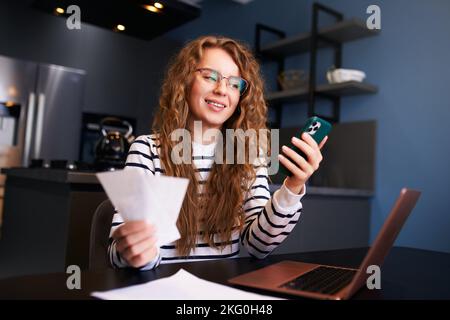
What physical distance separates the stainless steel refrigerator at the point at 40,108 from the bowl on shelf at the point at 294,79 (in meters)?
1.70

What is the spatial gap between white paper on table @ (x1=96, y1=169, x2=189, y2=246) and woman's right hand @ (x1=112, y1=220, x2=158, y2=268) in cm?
1

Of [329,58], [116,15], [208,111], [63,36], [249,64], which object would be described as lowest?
[208,111]

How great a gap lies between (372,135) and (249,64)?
5.66 ft

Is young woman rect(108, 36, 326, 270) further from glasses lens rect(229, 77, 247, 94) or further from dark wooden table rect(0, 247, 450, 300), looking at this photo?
dark wooden table rect(0, 247, 450, 300)

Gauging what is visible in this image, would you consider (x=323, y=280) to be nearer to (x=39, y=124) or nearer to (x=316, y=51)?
(x=316, y=51)

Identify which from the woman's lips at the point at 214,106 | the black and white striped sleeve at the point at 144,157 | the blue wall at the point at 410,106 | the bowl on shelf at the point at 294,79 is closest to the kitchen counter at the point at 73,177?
the blue wall at the point at 410,106

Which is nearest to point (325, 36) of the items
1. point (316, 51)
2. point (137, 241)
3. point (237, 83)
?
point (316, 51)

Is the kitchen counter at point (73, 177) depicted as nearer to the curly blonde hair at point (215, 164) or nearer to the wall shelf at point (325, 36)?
the curly blonde hair at point (215, 164)

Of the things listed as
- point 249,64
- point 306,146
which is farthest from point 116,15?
point 306,146

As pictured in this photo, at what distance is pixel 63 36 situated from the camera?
3531 millimetres

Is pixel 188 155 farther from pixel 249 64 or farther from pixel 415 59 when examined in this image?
pixel 415 59

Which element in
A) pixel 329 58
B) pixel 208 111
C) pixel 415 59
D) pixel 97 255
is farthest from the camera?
pixel 329 58

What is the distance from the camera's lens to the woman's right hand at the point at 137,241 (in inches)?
22.5

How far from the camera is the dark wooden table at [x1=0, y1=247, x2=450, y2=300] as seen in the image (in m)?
0.55
